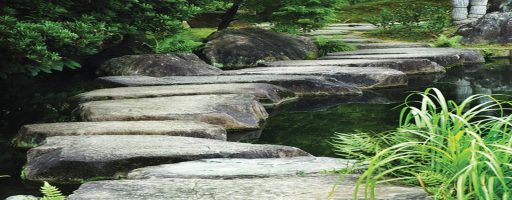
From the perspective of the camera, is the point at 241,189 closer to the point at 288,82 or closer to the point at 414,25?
the point at 288,82

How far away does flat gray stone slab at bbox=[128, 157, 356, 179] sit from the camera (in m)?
2.96

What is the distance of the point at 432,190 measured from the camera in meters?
2.36

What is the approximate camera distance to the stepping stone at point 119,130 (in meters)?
4.19

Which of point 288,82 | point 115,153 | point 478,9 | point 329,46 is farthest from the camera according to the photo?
point 478,9

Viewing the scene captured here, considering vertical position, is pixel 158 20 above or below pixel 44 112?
Answer: above

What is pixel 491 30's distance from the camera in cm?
1344

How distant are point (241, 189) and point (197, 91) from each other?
141 inches

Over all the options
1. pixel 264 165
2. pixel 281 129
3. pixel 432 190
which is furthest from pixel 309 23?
pixel 432 190

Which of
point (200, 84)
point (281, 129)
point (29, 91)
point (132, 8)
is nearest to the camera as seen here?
point (281, 129)

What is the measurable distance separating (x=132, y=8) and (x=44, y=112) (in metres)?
2.61

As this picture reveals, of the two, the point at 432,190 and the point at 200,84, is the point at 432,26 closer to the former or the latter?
the point at 200,84

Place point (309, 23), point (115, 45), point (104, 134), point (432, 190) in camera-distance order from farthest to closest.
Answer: point (309, 23), point (115, 45), point (104, 134), point (432, 190)

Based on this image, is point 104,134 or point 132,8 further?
point 132,8

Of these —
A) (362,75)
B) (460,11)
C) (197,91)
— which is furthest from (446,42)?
(197,91)
